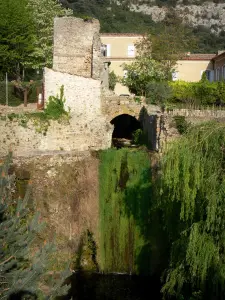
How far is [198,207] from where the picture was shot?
13.9m

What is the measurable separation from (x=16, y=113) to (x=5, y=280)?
1526 cm

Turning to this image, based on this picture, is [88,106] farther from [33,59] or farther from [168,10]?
[168,10]

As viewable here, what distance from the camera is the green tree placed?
32.1 meters

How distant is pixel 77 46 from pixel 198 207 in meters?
16.0

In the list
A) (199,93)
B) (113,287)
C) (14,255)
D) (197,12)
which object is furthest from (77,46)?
(197,12)

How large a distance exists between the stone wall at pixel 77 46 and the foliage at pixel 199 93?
525cm

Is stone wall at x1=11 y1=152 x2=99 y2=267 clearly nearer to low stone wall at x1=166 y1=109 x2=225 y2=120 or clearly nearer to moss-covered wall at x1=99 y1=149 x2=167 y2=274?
moss-covered wall at x1=99 y1=149 x2=167 y2=274

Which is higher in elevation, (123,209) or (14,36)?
(14,36)

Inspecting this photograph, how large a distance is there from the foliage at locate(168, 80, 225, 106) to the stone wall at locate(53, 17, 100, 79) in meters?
5.25

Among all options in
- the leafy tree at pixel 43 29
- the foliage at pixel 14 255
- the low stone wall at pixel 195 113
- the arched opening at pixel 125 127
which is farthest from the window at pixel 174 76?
the foliage at pixel 14 255

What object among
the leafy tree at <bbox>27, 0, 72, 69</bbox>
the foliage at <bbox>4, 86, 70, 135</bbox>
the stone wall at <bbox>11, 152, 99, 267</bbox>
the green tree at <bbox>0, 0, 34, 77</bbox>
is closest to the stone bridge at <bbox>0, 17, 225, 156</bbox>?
the foliage at <bbox>4, 86, 70, 135</bbox>

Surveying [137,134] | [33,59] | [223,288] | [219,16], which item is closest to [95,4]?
[219,16]

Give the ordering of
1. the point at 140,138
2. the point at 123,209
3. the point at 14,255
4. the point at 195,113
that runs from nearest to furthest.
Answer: the point at 14,255 → the point at 123,209 → the point at 195,113 → the point at 140,138

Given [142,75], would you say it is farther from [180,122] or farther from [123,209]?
[123,209]
